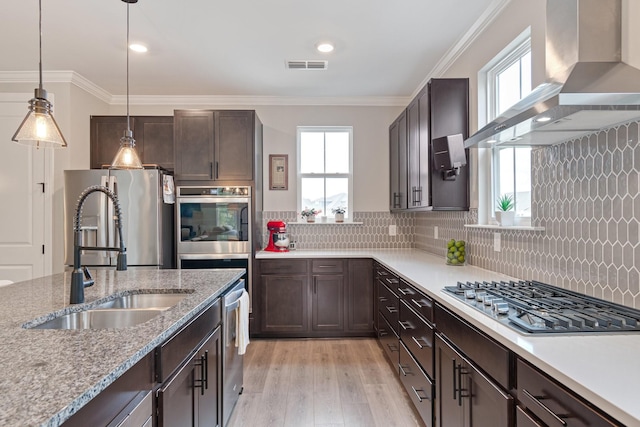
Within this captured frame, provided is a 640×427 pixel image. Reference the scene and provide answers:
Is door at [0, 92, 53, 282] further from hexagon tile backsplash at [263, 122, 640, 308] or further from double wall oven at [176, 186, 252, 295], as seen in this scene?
hexagon tile backsplash at [263, 122, 640, 308]

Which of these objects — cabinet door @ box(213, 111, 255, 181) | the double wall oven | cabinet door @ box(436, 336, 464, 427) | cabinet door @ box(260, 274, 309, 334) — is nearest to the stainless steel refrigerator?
the double wall oven

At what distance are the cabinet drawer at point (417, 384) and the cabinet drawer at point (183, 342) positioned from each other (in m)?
1.27

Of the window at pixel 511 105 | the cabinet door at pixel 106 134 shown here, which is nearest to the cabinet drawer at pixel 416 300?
the window at pixel 511 105

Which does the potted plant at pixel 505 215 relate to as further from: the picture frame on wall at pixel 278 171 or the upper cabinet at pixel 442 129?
the picture frame on wall at pixel 278 171

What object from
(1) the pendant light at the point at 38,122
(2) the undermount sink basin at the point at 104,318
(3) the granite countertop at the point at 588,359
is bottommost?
(2) the undermount sink basin at the point at 104,318

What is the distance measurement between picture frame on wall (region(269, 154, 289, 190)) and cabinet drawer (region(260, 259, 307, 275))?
3.36ft

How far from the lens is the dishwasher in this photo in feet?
7.09

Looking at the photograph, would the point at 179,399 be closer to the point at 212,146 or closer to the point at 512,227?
the point at 512,227

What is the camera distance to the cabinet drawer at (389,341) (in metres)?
2.89

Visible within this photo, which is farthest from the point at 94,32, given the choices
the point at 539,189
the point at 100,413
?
the point at 539,189

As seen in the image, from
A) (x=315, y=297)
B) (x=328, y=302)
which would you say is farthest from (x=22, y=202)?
(x=328, y=302)

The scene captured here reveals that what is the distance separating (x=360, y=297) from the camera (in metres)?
3.89

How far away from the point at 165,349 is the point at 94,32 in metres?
2.82

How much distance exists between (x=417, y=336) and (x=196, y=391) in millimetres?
1345
